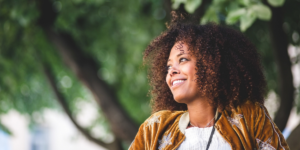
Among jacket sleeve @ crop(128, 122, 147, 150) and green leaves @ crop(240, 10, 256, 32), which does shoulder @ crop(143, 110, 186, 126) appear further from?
green leaves @ crop(240, 10, 256, 32)

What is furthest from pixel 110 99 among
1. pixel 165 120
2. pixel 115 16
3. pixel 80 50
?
pixel 165 120

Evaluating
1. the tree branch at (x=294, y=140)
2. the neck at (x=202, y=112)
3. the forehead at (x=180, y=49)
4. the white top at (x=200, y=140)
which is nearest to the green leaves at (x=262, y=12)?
the forehead at (x=180, y=49)

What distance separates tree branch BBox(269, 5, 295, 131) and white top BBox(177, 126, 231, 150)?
8.99 ft

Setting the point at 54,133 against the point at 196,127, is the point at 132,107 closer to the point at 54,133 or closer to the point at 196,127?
the point at 196,127

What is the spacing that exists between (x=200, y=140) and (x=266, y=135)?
0.32m

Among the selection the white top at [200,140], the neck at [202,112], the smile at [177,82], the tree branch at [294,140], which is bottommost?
the tree branch at [294,140]

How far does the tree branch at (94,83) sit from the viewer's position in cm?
477

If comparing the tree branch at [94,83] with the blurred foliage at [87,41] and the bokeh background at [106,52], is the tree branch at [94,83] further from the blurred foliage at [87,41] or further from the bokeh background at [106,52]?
the blurred foliage at [87,41]

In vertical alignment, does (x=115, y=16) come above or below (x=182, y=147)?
above

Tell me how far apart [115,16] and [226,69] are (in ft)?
13.2

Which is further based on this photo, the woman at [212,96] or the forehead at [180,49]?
the forehead at [180,49]

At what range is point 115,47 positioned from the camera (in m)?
6.20

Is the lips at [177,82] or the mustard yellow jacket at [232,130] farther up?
the lips at [177,82]

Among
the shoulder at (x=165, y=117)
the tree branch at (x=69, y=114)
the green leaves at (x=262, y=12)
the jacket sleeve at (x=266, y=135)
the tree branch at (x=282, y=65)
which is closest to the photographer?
the jacket sleeve at (x=266, y=135)
